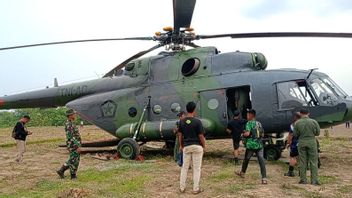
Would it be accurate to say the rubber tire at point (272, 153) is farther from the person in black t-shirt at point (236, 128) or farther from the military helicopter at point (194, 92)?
the person in black t-shirt at point (236, 128)

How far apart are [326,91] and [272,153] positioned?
7.45 feet

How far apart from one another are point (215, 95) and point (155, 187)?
4.63 m

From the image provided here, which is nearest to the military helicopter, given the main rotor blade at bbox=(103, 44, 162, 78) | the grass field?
the main rotor blade at bbox=(103, 44, 162, 78)

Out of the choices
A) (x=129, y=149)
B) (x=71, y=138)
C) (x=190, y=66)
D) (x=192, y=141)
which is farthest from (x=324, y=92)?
(x=71, y=138)

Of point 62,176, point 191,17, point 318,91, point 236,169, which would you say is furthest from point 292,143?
point 62,176

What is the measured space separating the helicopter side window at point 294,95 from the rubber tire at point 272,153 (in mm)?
1352

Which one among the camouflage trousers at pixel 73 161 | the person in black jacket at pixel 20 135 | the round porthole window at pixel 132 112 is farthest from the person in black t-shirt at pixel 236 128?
the person in black jacket at pixel 20 135

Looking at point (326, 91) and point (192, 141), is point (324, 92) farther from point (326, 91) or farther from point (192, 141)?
point (192, 141)

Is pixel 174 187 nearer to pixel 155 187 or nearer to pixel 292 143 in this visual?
pixel 155 187

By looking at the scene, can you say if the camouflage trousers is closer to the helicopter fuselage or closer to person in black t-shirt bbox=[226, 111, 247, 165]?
the helicopter fuselage

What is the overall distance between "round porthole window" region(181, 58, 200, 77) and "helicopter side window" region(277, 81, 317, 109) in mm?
2626

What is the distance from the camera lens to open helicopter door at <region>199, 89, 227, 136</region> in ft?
37.7

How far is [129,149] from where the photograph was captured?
11.8 m

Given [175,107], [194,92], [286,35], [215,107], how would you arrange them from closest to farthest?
[286,35], [215,107], [194,92], [175,107]
